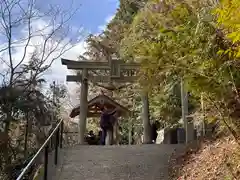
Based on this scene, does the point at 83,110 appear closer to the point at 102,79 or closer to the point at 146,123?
the point at 102,79

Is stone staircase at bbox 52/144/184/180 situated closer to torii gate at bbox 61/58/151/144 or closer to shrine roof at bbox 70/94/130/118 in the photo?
torii gate at bbox 61/58/151/144

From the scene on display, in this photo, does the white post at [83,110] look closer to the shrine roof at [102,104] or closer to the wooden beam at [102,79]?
the wooden beam at [102,79]

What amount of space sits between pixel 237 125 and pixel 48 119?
30.8 feet

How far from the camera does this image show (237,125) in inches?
243

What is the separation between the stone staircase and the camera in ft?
21.3

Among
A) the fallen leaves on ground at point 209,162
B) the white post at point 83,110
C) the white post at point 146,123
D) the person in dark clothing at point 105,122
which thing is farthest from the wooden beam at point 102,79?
the fallen leaves on ground at point 209,162

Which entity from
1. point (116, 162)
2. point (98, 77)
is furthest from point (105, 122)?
point (116, 162)

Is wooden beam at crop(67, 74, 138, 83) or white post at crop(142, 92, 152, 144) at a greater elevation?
wooden beam at crop(67, 74, 138, 83)

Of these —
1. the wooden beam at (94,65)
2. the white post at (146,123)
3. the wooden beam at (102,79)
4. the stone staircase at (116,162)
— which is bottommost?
the stone staircase at (116,162)

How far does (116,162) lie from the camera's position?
7285 millimetres

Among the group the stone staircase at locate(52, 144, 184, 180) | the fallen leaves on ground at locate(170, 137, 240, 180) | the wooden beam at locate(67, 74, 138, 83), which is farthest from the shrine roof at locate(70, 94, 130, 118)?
the fallen leaves on ground at locate(170, 137, 240, 180)

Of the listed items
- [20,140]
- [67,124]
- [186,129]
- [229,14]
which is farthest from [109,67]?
[67,124]

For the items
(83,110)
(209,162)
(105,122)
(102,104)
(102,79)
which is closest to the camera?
(209,162)

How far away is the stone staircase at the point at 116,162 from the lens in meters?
6.49
